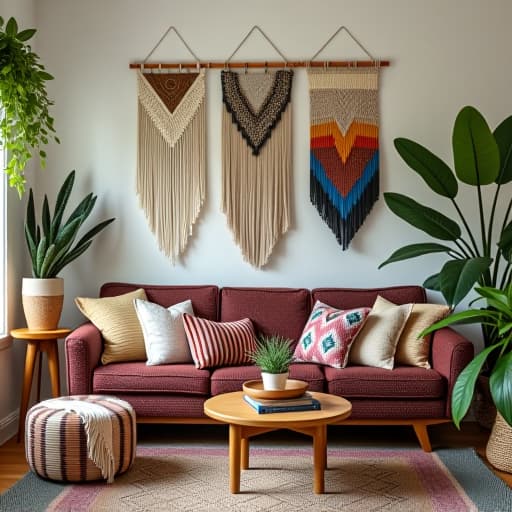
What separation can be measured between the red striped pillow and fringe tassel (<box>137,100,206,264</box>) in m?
0.73

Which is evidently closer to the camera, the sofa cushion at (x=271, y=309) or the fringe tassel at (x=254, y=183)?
the sofa cushion at (x=271, y=309)

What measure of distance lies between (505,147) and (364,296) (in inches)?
45.7

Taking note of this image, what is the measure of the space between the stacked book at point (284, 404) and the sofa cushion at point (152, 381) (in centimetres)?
→ 68

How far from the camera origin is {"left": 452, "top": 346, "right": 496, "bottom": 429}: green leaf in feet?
10.5

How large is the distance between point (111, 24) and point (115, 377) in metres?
2.27

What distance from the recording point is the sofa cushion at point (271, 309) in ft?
14.1

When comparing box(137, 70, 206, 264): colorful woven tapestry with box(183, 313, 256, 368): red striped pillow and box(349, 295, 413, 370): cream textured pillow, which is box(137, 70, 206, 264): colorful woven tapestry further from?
box(349, 295, 413, 370): cream textured pillow

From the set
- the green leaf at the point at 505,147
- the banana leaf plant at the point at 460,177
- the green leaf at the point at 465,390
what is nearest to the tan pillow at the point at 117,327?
the banana leaf plant at the point at 460,177

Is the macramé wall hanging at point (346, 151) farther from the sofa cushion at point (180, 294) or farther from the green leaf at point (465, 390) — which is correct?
the green leaf at point (465, 390)

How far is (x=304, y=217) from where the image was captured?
15.1 feet

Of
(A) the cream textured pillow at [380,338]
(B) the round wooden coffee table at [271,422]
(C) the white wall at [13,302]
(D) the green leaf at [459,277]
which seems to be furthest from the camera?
(C) the white wall at [13,302]

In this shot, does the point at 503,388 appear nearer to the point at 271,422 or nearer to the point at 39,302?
the point at 271,422

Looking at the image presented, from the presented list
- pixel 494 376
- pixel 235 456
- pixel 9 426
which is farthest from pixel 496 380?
pixel 9 426

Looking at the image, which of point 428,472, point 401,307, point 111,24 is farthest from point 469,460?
point 111,24
